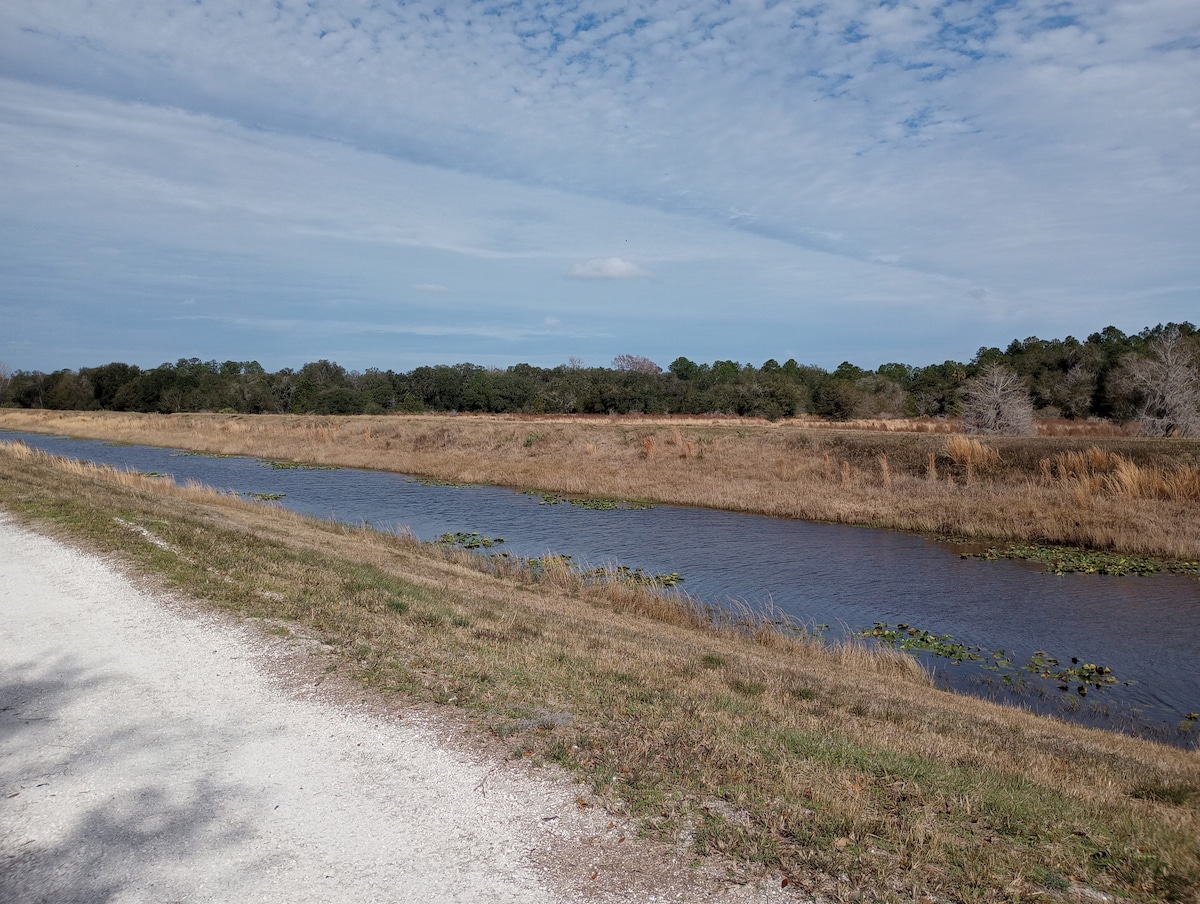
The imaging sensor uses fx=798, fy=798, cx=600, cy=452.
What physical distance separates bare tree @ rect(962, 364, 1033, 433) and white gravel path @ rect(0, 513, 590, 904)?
37.2m

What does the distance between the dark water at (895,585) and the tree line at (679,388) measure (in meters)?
19.9

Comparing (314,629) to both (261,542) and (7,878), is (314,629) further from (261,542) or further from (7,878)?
(261,542)

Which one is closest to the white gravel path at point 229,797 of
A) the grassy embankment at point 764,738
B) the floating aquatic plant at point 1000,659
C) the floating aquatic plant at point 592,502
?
the grassy embankment at point 764,738

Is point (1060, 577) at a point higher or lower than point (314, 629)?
lower

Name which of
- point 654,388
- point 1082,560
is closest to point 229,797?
point 1082,560

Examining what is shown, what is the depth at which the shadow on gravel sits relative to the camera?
13.5ft

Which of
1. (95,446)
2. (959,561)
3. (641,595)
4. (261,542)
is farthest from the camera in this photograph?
(95,446)

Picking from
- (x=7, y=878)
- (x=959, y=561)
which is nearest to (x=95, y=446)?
(x=959, y=561)

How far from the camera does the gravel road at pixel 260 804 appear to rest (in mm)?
4137

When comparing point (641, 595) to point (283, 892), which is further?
point (641, 595)

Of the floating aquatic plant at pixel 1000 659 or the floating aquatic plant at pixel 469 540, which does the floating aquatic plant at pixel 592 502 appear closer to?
the floating aquatic plant at pixel 469 540

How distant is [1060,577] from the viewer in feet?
63.9

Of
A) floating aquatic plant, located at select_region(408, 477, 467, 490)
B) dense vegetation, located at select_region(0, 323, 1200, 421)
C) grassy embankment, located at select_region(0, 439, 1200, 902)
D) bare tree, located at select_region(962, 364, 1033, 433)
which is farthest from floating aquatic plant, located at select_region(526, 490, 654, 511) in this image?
dense vegetation, located at select_region(0, 323, 1200, 421)

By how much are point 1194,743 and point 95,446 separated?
215 ft
